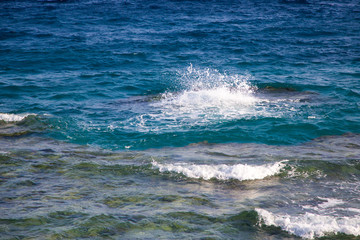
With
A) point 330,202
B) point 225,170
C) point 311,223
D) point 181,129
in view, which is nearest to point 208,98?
point 181,129

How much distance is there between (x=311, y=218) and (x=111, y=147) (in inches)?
254

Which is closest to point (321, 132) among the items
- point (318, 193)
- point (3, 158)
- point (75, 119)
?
point (318, 193)

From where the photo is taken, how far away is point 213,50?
23.1 m

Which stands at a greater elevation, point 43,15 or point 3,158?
point 43,15

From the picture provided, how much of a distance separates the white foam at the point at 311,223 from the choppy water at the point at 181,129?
2cm

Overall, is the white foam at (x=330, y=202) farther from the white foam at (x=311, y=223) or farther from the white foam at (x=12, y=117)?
the white foam at (x=12, y=117)

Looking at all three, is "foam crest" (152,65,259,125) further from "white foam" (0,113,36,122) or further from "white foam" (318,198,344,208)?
"white foam" (318,198,344,208)

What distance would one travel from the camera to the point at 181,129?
12531 mm

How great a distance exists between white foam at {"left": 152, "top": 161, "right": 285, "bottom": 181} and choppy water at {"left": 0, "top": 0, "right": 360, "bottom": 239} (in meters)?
0.03

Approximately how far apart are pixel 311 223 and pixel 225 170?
2.78 metres

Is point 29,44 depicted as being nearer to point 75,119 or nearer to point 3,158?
point 75,119

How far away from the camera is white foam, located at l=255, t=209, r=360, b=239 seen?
6.21 m

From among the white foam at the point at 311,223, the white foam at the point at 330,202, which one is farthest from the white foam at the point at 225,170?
the white foam at the point at 311,223

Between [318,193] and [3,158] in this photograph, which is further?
[3,158]
